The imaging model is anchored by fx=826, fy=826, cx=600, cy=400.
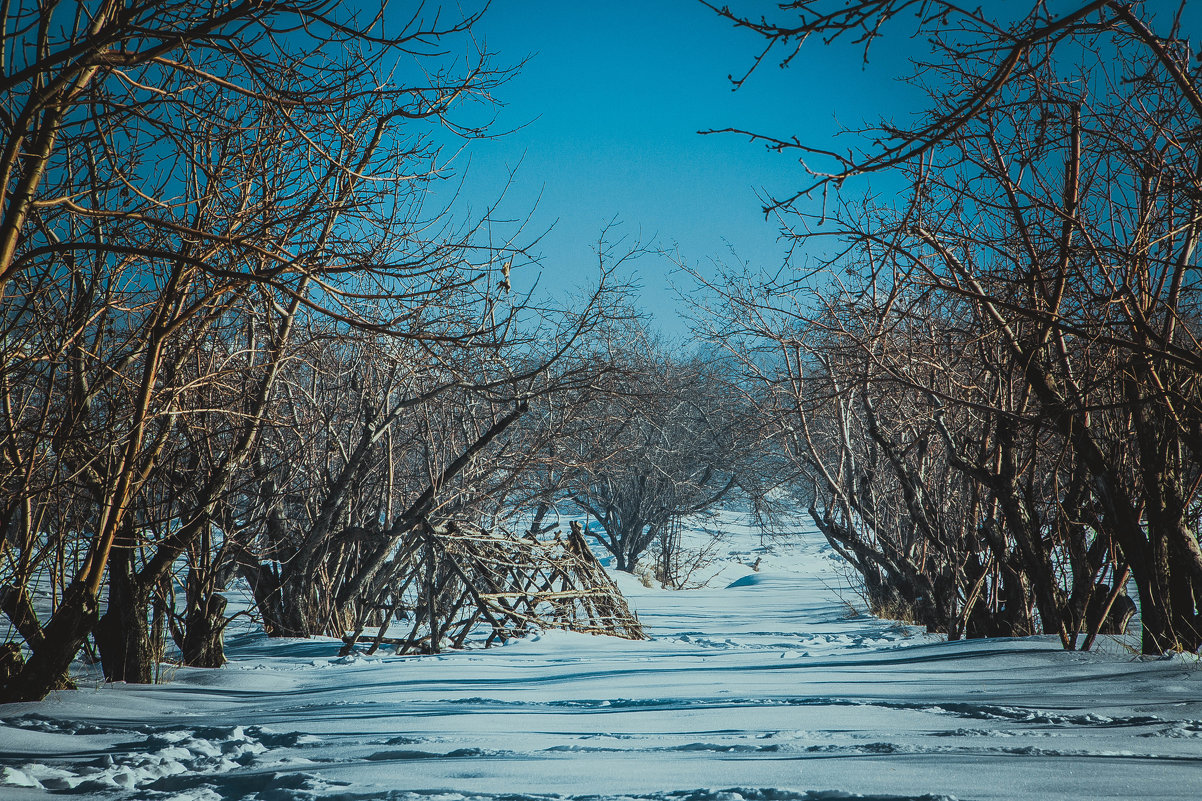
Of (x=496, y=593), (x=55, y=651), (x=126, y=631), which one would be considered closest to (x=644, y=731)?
(x=55, y=651)

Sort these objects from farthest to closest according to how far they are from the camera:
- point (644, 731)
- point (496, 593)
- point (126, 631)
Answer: point (496, 593), point (126, 631), point (644, 731)

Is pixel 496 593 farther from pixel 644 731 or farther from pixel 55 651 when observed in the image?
pixel 644 731

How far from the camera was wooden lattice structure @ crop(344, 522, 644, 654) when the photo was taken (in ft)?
21.1

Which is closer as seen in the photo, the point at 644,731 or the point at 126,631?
the point at 644,731

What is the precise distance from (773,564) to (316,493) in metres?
16.9

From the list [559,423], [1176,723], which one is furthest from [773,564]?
[1176,723]

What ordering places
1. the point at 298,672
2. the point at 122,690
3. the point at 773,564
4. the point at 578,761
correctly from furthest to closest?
1. the point at 773,564
2. the point at 298,672
3. the point at 122,690
4. the point at 578,761

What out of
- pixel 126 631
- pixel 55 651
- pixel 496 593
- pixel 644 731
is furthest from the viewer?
pixel 496 593

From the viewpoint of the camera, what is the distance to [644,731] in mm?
2922

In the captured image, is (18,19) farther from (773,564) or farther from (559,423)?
(773,564)

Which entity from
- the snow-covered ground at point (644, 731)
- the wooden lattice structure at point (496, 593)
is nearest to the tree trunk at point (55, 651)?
the snow-covered ground at point (644, 731)

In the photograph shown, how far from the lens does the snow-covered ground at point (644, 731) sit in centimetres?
215

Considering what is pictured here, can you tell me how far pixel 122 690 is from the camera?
12.6 feet

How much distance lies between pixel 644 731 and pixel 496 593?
13.7ft
